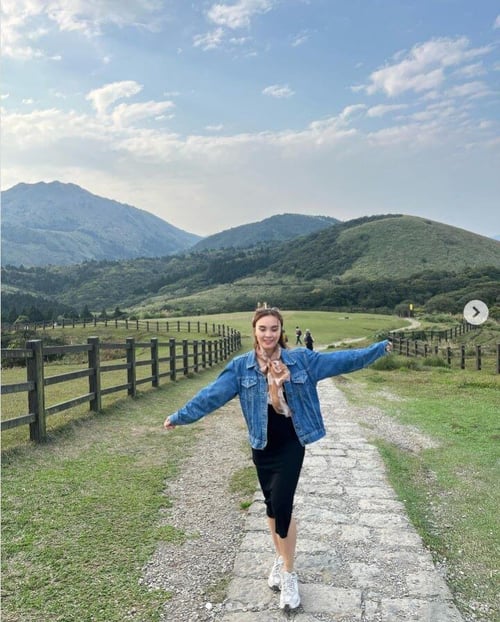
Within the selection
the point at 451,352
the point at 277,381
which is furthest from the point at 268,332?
the point at 451,352

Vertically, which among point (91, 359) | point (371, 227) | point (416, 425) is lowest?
point (416, 425)

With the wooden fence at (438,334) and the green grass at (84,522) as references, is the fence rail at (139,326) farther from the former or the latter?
the green grass at (84,522)

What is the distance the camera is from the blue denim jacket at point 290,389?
10.3 feet

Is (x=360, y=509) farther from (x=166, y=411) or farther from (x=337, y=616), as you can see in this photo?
(x=166, y=411)

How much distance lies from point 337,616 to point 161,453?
13.4 ft

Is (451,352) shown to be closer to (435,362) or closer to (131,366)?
(435,362)

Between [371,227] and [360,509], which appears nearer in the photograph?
[360,509]

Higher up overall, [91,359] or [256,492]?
[91,359]

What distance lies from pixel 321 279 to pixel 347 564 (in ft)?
397

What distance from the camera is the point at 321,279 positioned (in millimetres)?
123188

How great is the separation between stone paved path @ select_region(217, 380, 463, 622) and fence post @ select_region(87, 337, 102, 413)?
13.7 ft

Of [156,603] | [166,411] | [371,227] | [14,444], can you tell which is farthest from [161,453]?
[371,227]

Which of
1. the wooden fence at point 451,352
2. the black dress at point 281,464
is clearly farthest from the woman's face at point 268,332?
the wooden fence at point 451,352

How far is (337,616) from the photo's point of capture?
2980 mm
